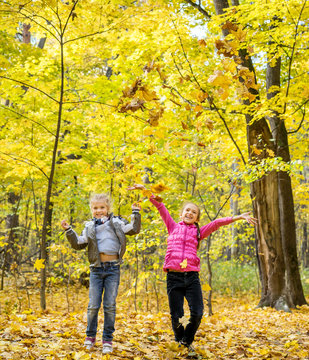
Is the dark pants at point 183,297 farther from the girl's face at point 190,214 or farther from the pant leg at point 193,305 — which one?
the girl's face at point 190,214

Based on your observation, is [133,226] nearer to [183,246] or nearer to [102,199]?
[102,199]

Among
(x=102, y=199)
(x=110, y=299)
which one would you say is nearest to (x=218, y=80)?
(x=102, y=199)

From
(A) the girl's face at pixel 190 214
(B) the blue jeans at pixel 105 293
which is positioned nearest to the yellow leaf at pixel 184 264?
(A) the girl's face at pixel 190 214

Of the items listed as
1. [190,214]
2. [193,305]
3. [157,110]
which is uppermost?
[157,110]

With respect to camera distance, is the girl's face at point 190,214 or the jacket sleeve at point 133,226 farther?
the girl's face at point 190,214

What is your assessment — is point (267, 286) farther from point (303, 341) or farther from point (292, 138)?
point (292, 138)

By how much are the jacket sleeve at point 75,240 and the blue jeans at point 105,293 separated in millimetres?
249

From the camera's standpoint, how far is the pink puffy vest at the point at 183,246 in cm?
336

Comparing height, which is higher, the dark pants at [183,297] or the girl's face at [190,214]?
the girl's face at [190,214]

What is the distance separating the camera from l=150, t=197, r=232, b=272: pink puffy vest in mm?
3355

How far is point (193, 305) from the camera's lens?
3.24 m

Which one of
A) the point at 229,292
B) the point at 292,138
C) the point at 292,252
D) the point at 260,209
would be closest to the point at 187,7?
the point at 292,138

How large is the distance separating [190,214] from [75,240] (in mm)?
1155

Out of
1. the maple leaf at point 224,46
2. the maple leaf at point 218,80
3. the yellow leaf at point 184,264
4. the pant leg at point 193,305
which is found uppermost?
the maple leaf at point 224,46
